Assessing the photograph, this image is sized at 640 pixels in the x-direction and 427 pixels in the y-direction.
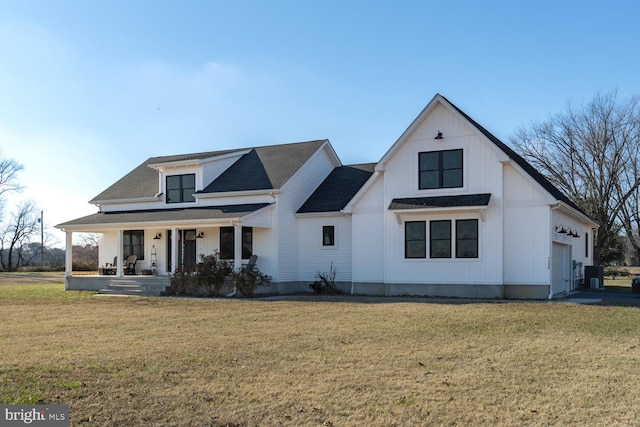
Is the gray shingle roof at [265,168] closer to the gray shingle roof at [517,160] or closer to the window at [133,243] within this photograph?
the window at [133,243]

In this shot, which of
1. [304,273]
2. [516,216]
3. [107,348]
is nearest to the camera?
[107,348]

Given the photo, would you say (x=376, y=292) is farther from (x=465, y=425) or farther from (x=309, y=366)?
(x=465, y=425)

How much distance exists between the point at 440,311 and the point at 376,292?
7.68m

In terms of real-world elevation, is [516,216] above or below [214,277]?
above

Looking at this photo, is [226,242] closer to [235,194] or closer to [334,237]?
[235,194]

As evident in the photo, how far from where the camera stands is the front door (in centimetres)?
2812

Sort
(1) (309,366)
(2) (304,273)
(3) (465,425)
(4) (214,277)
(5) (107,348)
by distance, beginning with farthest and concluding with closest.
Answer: (2) (304,273) → (4) (214,277) → (5) (107,348) → (1) (309,366) → (3) (465,425)

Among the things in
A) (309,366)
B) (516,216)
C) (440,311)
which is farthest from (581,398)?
(516,216)

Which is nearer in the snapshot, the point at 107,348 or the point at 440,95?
the point at 107,348

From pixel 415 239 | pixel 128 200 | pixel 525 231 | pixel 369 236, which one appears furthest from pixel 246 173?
pixel 525 231

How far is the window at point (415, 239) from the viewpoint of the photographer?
23406mm

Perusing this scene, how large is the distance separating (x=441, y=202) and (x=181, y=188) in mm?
12907

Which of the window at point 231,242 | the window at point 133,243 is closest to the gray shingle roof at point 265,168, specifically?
the window at point 231,242

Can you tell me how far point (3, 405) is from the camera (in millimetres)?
6852
